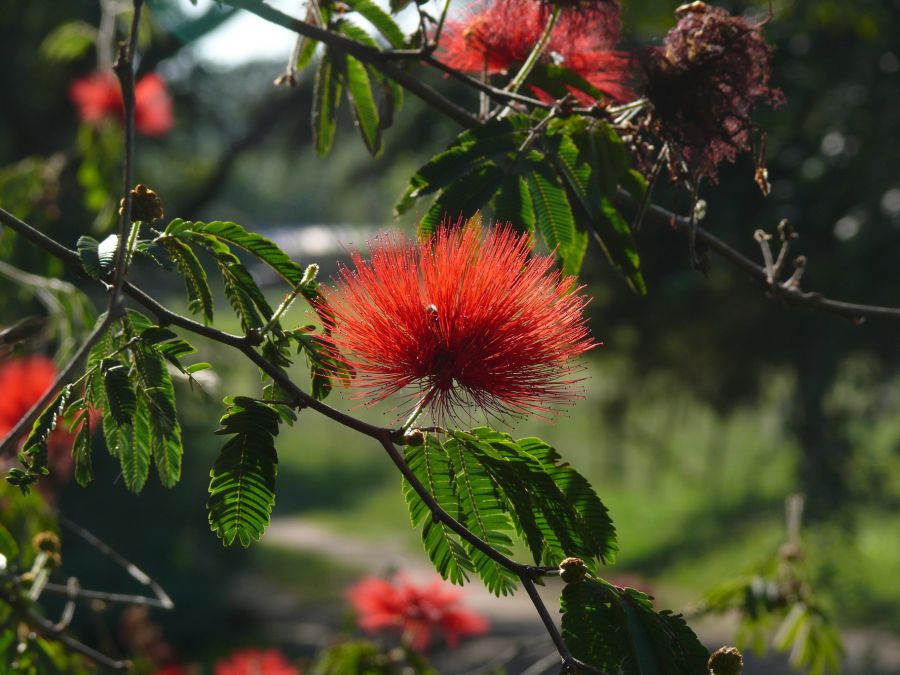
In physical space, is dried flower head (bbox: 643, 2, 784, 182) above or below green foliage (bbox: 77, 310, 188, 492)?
above

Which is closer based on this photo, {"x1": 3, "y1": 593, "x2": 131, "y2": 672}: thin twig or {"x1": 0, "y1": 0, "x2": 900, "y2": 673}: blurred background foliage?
{"x1": 3, "y1": 593, "x2": 131, "y2": 672}: thin twig

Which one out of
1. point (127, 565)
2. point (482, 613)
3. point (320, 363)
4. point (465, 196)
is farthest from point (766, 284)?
point (482, 613)

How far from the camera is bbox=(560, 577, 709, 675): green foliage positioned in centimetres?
95

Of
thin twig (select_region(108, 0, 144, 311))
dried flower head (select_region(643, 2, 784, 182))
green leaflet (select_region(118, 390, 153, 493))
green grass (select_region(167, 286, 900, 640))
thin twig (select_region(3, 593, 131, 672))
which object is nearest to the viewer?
thin twig (select_region(108, 0, 144, 311))

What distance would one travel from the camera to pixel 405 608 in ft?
8.08

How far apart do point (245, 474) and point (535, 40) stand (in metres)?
0.89

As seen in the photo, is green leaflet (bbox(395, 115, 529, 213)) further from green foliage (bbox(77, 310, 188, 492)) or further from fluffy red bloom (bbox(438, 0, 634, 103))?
green foliage (bbox(77, 310, 188, 492))

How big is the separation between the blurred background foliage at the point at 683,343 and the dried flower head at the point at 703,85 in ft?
3.92

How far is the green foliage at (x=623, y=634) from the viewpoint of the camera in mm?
953

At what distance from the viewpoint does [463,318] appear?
1.08 meters

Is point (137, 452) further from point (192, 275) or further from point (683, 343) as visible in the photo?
point (683, 343)

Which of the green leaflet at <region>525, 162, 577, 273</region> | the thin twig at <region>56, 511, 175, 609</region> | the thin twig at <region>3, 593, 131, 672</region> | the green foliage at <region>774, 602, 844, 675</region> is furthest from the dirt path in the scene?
the green leaflet at <region>525, 162, 577, 273</region>

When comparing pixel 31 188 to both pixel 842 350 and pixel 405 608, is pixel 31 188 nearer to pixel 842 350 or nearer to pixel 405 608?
pixel 405 608

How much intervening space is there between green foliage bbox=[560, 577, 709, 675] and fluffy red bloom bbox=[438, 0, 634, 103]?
0.84 metres
